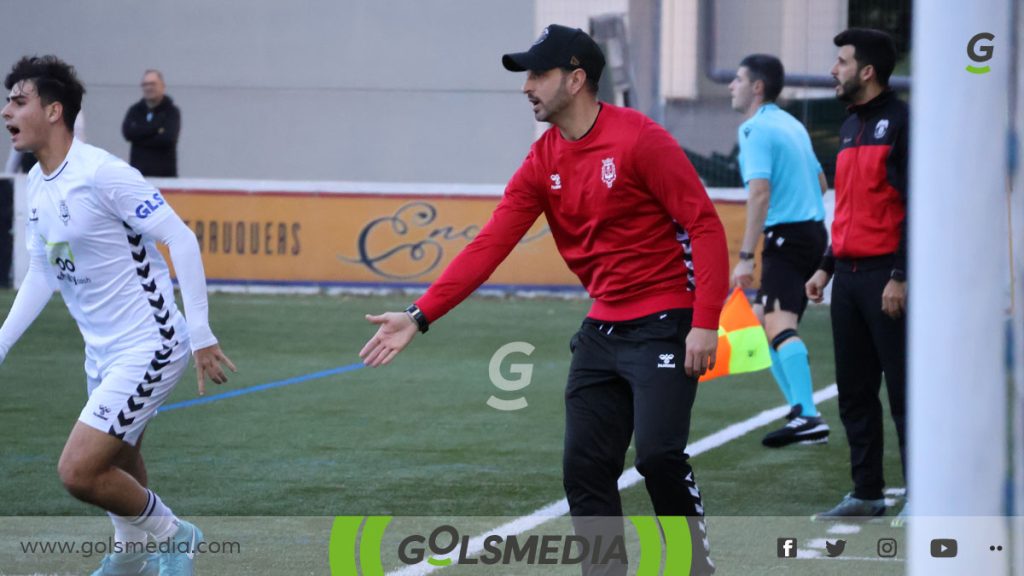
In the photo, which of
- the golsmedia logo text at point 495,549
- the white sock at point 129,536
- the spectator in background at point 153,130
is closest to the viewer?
the white sock at point 129,536

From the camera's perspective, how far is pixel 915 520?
2.33 m

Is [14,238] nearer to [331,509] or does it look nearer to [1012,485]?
[331,509]

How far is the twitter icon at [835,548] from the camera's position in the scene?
234 inches

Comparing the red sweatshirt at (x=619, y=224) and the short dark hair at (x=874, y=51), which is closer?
the red sweatshirt at (x=619, y=224)

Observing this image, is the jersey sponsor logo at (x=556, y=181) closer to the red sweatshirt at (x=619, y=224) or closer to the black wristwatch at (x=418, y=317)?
the red sweatshirt at (x=619, y=224)

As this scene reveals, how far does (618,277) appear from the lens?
492 centimetres

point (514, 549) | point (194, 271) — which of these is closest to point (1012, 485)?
point (194, 271)

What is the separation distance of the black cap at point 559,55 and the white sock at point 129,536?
214 cm

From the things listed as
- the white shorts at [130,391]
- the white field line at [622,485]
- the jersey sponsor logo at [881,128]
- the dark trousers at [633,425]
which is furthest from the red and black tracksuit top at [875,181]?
the white shorts at [130,391]

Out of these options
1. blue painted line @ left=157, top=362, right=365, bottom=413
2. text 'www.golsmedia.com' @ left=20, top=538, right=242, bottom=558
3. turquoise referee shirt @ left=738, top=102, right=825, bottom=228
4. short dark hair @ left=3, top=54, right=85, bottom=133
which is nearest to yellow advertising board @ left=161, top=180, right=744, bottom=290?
blue painted line @ left=157, top=362, right=365, bottom=413

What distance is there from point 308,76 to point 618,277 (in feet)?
63.3

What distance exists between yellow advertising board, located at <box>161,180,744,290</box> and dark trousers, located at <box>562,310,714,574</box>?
40.9 ft

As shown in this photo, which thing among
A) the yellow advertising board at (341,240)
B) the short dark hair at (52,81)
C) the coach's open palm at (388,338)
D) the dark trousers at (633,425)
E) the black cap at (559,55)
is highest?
the black cap at (559,55)

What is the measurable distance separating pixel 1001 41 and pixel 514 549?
4.03 m
